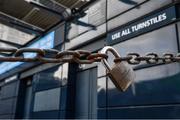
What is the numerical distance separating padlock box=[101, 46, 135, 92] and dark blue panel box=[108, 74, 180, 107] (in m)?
2.34

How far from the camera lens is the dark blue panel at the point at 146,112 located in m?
3.62

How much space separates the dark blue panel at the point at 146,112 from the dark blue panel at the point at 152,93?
3.8 inches

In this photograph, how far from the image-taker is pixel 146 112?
4.04 m

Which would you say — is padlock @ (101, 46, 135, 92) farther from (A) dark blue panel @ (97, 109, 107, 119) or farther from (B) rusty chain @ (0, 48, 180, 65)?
(A) dark blue panel @ (97, 109, 107, 119)

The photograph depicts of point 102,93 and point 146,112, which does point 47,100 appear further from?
point 146,112

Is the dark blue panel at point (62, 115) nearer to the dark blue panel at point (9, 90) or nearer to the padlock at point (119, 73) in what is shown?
the dark blue panel at point (9, 90)

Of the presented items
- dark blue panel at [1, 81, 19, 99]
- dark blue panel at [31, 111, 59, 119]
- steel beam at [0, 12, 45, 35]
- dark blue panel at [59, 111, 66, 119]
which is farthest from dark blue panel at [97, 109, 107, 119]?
dark blue panel at [1, 81, 19, 99]

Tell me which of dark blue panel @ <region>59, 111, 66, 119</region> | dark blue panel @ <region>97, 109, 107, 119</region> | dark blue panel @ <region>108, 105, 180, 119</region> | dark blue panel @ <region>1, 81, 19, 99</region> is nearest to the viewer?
dark blue panel @ <region>108, 105, 180, 119</region>

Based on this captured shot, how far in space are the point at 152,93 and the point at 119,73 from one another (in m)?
2.76

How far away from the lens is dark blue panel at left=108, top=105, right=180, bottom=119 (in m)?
3.62

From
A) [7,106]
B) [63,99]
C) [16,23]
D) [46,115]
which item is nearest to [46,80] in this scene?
[46,115]

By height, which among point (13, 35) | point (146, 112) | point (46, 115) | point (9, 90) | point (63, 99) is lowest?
point (46, 115)

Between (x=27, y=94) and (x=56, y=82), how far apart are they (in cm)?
296

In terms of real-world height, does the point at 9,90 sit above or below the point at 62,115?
above
